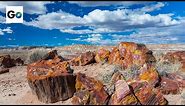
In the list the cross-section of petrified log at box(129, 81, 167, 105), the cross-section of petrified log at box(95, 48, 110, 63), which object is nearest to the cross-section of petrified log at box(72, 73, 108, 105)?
the cross-section of petrified log at box(129, 81, 167, 105)

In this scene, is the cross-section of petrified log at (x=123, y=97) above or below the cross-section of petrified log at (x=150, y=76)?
below

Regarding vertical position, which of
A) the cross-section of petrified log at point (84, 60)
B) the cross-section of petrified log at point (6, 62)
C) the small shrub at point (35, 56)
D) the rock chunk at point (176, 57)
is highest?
the rock chunk at point (176, 57)

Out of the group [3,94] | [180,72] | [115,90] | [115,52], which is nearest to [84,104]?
[115,90]

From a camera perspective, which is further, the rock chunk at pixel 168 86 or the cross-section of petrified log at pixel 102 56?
the cross-section of petrified log at pixel 102 56

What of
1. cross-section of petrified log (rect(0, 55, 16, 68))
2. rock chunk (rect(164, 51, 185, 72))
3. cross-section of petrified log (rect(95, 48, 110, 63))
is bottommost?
cross-section of petrified log (rect(0, 55, 16, 68))

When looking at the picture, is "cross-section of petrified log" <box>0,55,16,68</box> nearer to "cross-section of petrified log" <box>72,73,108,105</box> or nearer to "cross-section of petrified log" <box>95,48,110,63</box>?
"cross-section of petrified log" <box>95,48,110,63</box>

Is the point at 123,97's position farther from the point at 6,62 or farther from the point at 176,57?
the point at 6,62

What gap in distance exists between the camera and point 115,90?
41.1 feet

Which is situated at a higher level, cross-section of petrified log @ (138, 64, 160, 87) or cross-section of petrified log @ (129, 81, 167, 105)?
cross-section of petrified log @ (138, 64, 160, 87)

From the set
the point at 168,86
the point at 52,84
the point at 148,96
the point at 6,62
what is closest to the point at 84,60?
the point at 6,62

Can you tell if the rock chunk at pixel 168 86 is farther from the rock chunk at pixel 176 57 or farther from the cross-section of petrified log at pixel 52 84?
the rock chunk at pixel 176 57

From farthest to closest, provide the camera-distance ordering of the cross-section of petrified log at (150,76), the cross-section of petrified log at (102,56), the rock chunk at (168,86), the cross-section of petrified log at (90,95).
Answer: the cross-section of petrified log at (102,56), the cross-section of petrified log at (150,76), the rock chunk at (168,86), the cross-section of petrified log at (90,95)

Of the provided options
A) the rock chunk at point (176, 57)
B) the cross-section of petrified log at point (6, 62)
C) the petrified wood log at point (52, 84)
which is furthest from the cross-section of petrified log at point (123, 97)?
the cross-section of petrified log at point (6, 62)

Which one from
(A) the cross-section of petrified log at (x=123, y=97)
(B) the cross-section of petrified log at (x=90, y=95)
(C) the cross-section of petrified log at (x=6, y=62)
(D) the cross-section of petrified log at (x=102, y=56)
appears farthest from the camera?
(C) the cross-section of petrified log at (x=6, y=62)
